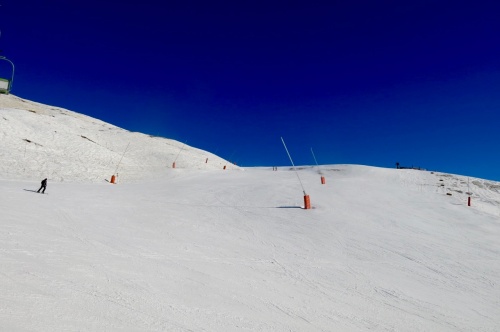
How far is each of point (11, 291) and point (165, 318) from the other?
202cm

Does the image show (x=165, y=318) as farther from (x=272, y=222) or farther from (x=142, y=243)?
(x=272, y=222)

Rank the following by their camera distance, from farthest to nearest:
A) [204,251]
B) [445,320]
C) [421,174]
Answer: [421,174]
[204,251]
[445,320]

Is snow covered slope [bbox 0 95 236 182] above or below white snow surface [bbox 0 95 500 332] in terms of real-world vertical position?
above

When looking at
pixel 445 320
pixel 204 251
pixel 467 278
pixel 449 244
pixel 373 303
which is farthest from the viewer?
pixel 449 244

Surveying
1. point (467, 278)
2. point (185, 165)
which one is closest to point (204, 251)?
point (467, 278)

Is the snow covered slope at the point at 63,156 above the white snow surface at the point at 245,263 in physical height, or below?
→ above

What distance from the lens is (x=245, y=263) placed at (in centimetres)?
712

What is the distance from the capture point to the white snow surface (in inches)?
170

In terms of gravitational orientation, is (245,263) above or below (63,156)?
below

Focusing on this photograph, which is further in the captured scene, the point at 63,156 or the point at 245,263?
the point at 63,156

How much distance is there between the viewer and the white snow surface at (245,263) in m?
4.33

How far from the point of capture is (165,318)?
4.13 metres

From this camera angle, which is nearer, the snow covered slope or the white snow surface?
the white snow surface

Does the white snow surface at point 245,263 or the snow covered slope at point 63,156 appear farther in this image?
the snow covered slope at point 63,156
